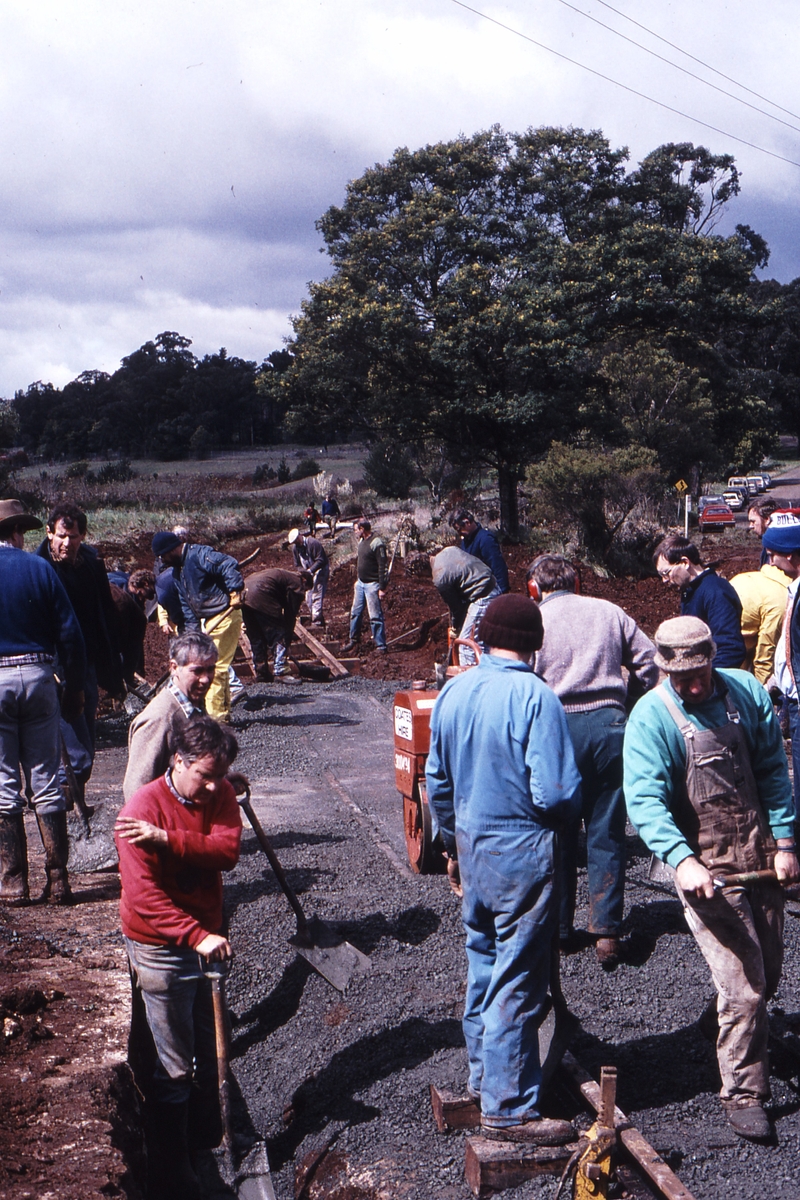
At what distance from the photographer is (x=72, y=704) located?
6211 mm

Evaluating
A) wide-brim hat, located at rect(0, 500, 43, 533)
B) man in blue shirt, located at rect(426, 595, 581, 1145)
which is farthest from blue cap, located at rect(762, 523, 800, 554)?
wide-brim hat, located at rect(0, 500, 43, 533)

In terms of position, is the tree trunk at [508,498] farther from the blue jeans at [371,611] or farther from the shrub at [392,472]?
the blue jeans at [371,611]

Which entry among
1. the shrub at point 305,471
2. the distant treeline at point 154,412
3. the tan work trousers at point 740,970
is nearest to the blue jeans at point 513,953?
the tan work trousers at point 740,970

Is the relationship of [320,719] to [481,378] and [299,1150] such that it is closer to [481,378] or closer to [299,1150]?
[299,1150]

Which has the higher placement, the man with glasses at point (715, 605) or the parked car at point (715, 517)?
the man with glasses at point (715, 605)

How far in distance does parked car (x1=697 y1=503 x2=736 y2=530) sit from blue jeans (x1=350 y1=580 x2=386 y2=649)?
2480cm

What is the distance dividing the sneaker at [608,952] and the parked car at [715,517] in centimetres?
3481

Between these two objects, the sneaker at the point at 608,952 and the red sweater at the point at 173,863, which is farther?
the sneaker at the point at 608,952

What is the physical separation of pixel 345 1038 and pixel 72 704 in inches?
97.8

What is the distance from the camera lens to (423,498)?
4294 centimetres

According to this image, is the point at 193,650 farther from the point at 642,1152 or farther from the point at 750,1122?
the point at 750,1122

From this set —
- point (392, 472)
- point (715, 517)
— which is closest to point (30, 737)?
point (392, 472)

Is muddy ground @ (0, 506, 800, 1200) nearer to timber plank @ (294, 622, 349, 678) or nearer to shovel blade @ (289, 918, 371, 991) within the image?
shovel blade @ (289, 918, 371, 991)

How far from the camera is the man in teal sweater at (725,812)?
3811mm
